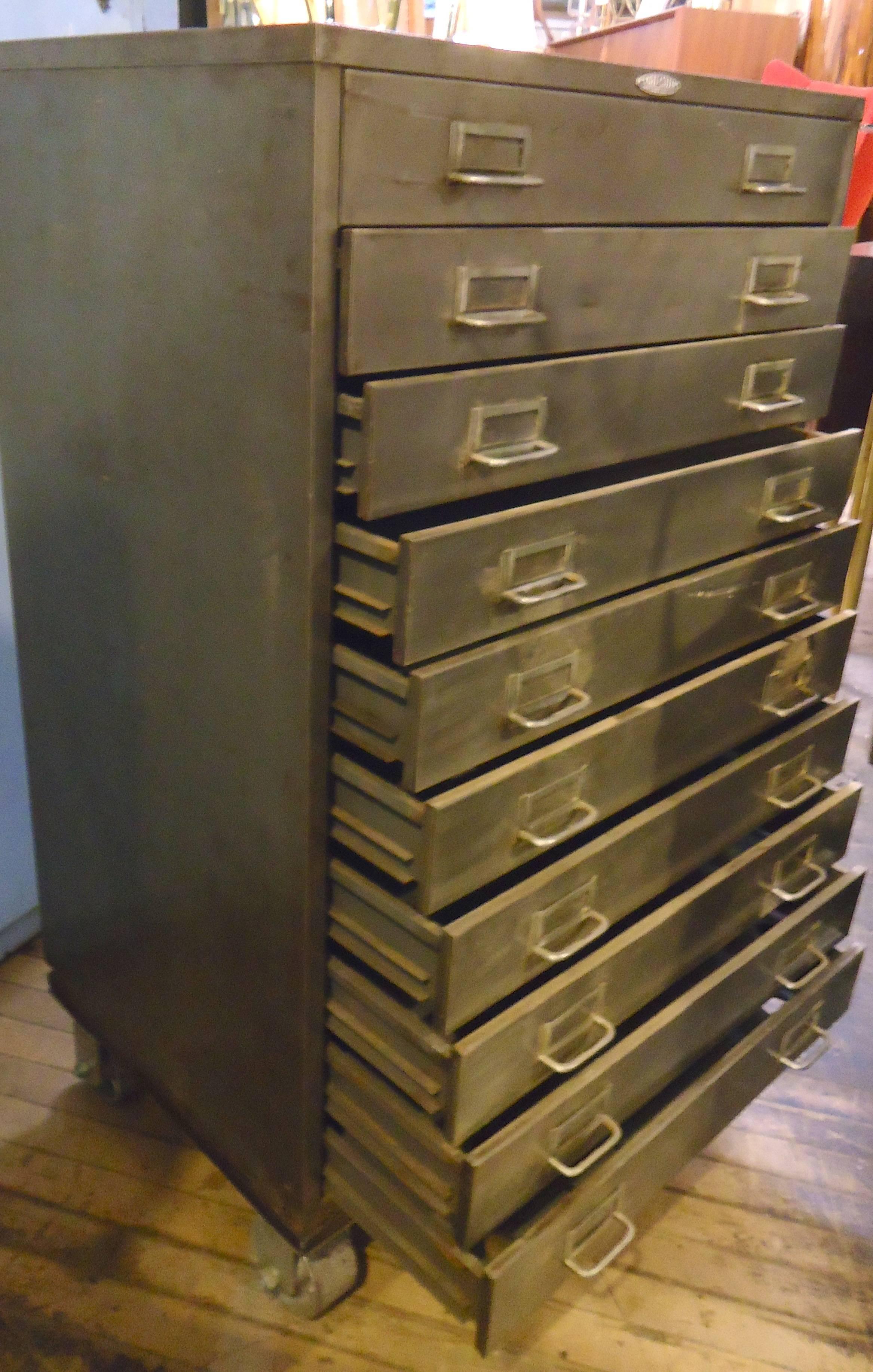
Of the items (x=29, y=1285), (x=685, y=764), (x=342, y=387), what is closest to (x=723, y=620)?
(x=685, y=764)

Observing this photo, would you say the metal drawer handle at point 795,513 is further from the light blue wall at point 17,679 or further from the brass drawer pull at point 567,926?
the light blue wall at point 17,679

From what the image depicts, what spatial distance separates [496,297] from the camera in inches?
32.6

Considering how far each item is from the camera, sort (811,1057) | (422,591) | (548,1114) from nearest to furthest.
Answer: (422,591) → (548,1114) → (811,1057)

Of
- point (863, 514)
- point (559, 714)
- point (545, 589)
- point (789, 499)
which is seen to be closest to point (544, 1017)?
point (559, 714)

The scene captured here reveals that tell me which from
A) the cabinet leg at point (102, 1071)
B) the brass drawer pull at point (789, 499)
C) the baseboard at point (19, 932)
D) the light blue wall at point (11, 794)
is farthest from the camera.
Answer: the baseboard at point (19, 932)

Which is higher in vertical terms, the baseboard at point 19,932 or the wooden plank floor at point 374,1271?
the baseboard at point 19,932

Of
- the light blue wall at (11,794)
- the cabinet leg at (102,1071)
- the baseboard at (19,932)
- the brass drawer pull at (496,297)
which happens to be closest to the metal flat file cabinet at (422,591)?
the brass drawer pull at (496,297)

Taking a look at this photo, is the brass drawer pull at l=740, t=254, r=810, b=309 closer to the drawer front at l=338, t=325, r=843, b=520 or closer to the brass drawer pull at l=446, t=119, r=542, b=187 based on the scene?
the drawer front at l=338, t=325, r=843, b=520

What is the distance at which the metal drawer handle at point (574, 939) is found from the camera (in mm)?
979

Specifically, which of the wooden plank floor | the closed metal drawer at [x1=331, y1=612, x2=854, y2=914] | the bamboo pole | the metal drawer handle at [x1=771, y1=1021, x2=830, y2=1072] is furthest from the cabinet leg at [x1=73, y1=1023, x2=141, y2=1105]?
the bamboo pole

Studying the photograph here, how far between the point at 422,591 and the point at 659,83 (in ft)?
1.45

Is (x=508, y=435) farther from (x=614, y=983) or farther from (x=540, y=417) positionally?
(x=614, y=983)

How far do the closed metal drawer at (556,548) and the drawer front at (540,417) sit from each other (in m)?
0.03

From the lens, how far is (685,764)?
1147 mm
